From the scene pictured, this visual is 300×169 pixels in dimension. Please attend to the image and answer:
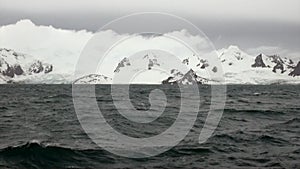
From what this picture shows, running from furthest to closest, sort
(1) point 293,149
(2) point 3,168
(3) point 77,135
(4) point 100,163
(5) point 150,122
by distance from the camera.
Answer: (5) point 150,122 → (3) point 77,135 → (1) point 293,149 → (4) point 100,163 → (2) point 3,168

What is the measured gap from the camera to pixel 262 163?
62.3ft

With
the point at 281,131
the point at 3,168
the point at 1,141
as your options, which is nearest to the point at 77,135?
the point at 1,141

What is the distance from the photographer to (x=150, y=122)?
3506 cm

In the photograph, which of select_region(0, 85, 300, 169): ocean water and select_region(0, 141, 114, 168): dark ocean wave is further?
select_region(0, 85, 300, 169): ocean water

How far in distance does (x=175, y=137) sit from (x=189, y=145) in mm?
2851

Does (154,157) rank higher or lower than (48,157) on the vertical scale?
lower

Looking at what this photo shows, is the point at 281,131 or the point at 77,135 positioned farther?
the point at 281,131

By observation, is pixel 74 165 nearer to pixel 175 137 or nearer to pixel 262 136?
pixel 175 137

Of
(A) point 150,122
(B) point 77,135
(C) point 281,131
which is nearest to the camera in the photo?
(B) point 77,135

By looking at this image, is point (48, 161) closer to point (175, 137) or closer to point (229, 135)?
point (175, 137)

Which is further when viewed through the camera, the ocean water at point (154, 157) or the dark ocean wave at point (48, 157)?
the ocean water at point (154, 157)

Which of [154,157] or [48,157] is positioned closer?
[48,157]

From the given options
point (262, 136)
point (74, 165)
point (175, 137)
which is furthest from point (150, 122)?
point (74, 165)

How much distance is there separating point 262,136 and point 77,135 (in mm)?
13121
